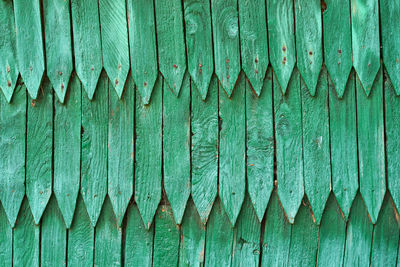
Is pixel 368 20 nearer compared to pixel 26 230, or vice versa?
pixel 368 20

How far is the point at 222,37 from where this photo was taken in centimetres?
200

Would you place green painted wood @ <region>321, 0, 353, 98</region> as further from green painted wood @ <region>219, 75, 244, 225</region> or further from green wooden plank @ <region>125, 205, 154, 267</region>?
green wooden plank @ <region>125, 205, 154, 267</region>

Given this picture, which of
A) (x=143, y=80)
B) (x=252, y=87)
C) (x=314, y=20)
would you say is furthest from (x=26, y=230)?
(x=314, y=20)

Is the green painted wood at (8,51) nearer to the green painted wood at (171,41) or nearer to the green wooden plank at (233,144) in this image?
the green painted wood at (171,41)

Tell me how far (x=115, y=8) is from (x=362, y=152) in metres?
1.44

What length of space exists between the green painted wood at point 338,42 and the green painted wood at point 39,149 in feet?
4.71

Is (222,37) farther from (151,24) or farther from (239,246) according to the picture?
(239,246)

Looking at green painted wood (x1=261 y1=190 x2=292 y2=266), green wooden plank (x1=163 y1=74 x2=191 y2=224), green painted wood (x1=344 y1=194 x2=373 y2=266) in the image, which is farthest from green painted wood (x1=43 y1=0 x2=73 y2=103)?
green painted wood (x1=344 y1=194 x2=373 y2=266)

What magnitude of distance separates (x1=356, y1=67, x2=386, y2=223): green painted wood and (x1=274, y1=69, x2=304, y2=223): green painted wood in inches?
11.9

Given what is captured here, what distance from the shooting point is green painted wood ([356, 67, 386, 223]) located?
201cm

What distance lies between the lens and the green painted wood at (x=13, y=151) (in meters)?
2.11

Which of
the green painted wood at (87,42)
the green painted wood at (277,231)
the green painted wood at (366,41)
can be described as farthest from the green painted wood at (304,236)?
the green painted wood at (87,42)

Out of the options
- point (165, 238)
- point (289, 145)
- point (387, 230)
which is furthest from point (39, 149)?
point (387, 230)

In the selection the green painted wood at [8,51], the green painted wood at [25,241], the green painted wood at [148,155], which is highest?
the green painted wood at [8,51]
